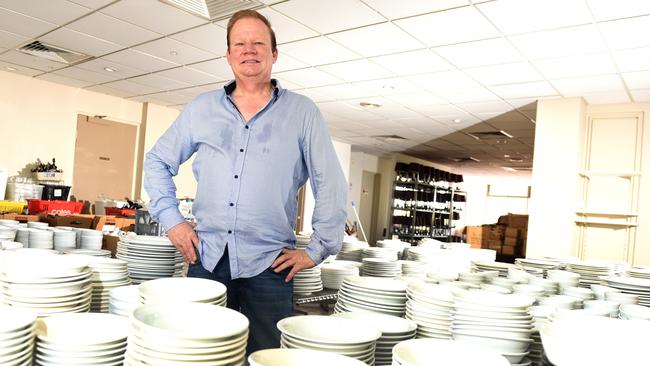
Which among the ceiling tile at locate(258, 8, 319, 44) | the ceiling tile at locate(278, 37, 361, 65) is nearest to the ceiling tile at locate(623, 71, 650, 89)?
the ceiling tile at locate(278, 37, 361, 65)

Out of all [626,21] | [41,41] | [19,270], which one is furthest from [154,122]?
[19,270]

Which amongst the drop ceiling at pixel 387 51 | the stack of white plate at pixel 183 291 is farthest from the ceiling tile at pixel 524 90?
the stack of white plate at pixel 183 291

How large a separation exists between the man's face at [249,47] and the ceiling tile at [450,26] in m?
2.79

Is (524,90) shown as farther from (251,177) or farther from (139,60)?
(251,177)

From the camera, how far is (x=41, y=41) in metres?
5.79

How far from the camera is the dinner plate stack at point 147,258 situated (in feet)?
6.37

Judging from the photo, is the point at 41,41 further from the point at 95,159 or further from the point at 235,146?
the point at 235,146

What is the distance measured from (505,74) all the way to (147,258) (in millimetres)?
4810

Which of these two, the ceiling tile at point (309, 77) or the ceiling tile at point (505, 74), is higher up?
the ceiling tile at point (505, 74)

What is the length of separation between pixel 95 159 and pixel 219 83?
328 cm

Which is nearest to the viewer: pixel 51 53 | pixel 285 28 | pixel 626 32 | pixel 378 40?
pixel 626 32

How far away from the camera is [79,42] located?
568cm

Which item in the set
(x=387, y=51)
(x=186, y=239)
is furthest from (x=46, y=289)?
(x=387, y=51)

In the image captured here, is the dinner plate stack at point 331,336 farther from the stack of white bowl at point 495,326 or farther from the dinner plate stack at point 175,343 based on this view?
the stack of white bowl at point 495,326
